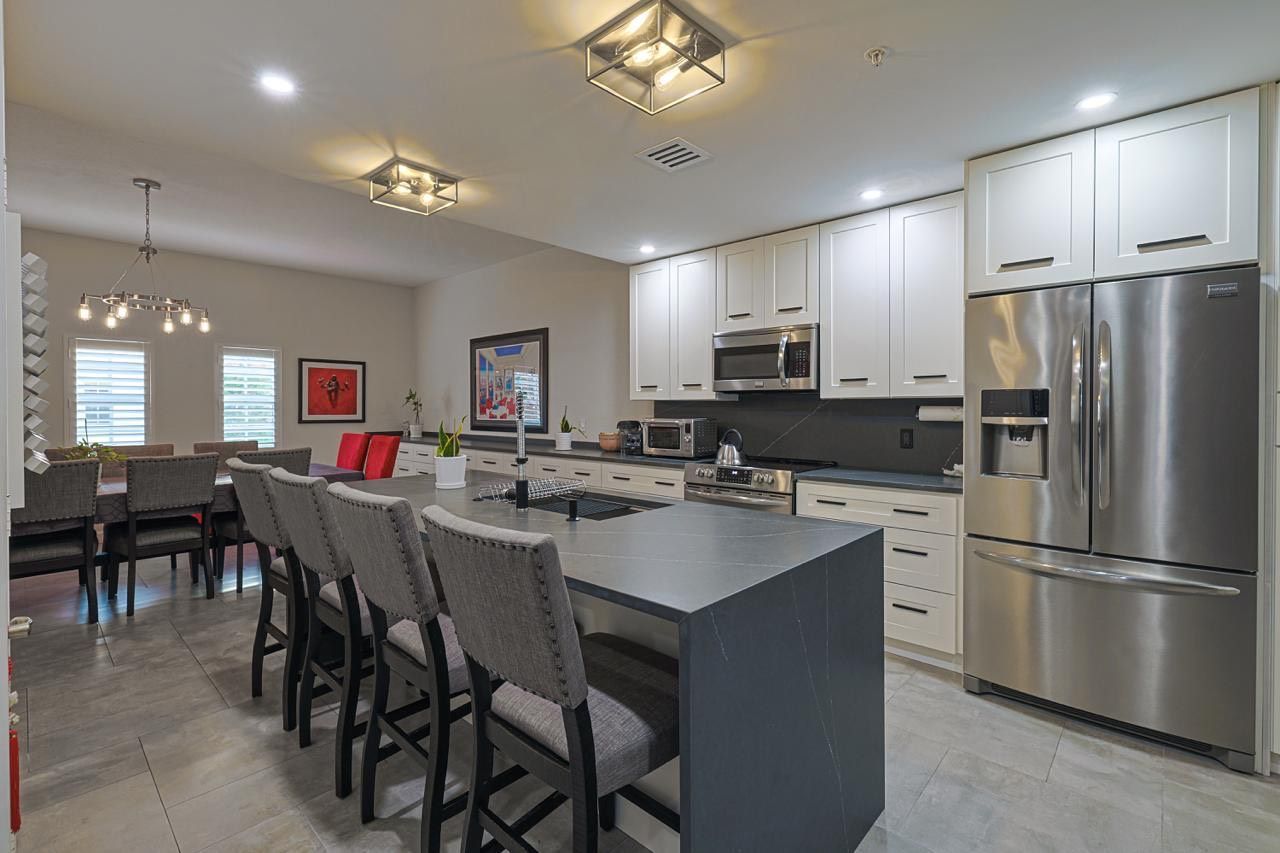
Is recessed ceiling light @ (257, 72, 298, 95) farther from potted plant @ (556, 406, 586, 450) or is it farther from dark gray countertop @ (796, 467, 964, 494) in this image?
potted plant @ (556, 406, 586, 450)

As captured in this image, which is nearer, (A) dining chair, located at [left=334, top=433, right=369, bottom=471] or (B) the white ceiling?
(B) the white ceiling

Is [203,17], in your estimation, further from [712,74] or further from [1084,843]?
[1084,843]

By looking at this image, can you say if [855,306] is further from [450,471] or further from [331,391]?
[331,391]

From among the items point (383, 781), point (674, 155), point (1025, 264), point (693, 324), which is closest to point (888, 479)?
point (1025, 264)

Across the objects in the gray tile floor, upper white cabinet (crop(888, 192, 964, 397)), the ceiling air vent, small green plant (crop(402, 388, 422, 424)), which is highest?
the ceiling air vent

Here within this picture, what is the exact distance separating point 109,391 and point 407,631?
5323 millimetres

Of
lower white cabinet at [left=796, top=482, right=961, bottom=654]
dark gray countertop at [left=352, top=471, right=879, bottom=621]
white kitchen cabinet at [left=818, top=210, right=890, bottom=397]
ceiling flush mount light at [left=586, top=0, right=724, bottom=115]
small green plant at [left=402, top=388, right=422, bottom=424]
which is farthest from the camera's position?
small green plant at [left=402, top=388, right=422, bottom=424]

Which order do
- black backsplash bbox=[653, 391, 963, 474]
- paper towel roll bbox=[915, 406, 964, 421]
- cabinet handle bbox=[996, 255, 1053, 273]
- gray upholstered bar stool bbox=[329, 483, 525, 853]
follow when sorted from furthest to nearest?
black backsplash bbox=[653, 391, 963, 474] → paper towel roll bbox=[915, 406, 964, 421] → cabinet handle bbox=[996, 255, 1053, 273] → gray upholstered bar stool bbox=[329, 483, 525, 853]

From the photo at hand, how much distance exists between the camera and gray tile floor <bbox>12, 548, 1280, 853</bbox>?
5.91 feet

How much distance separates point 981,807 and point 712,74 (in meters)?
2.43

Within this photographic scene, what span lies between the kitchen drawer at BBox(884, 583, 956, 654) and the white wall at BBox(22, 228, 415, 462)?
5974 millimetres

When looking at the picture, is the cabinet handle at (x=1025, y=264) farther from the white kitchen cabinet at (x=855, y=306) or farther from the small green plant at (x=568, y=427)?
the small green plant at (x=568, y=427)

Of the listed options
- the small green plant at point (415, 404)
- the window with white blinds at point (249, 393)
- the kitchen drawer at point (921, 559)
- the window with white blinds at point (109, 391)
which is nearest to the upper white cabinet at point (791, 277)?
the kitchen drawer at point (921, 559)

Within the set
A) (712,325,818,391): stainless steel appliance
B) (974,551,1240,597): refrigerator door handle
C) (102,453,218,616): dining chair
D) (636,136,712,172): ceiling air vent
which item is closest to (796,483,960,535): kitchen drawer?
(974,551,1240,597): refrigerator door handle
